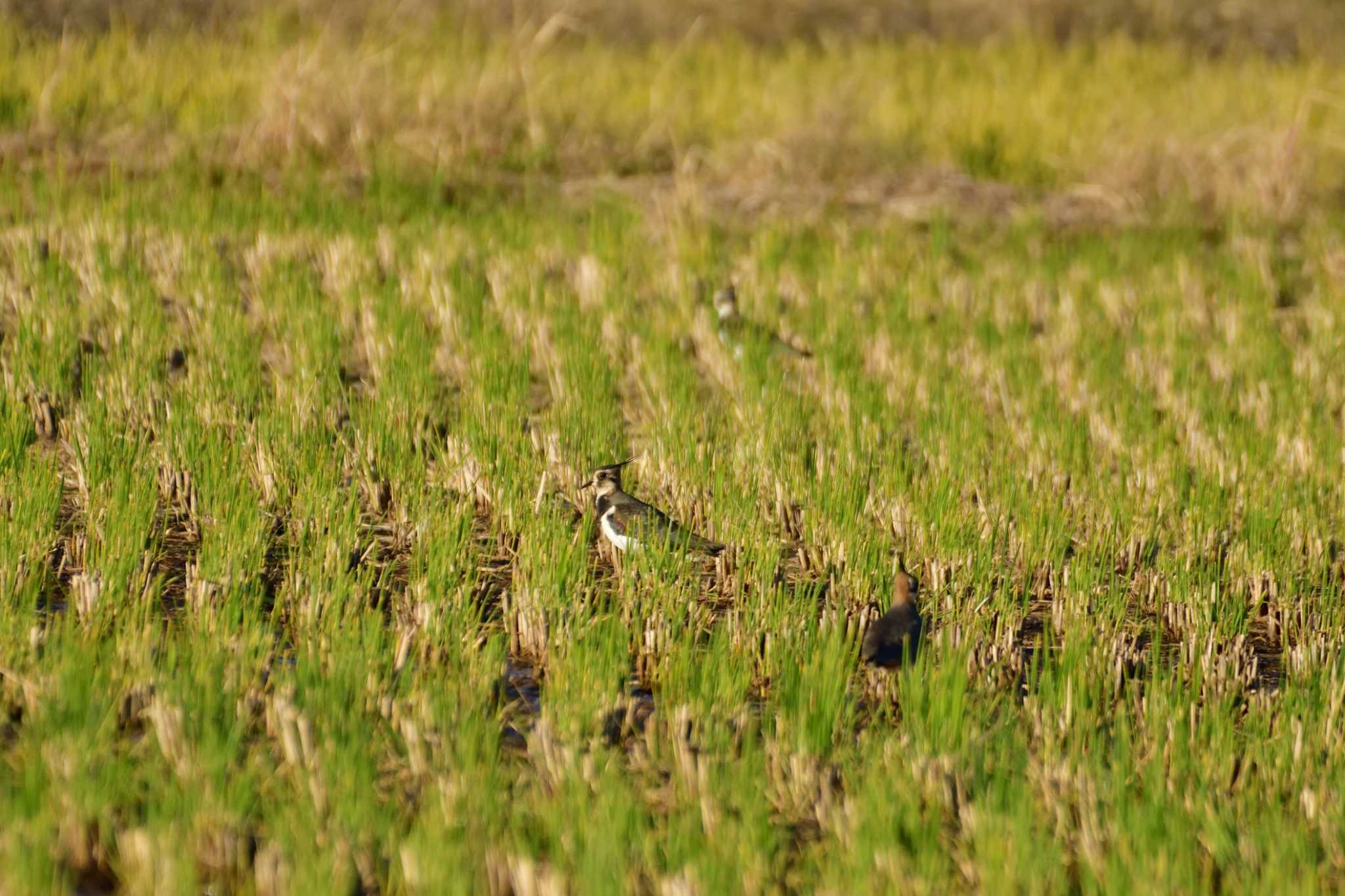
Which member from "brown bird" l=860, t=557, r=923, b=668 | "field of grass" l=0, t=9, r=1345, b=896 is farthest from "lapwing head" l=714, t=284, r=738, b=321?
"brown bird" l=860, t=557, r=923, b=668

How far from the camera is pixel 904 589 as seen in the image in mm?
3787

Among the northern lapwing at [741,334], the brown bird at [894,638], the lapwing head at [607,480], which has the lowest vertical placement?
the northern lapwing at [741,334]

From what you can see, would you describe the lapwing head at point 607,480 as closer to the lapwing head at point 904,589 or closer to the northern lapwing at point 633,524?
the northern lapwing at point 633,524

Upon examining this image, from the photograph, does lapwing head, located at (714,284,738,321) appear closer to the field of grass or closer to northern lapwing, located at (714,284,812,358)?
northern lapwing, located at (714,284,812,358)

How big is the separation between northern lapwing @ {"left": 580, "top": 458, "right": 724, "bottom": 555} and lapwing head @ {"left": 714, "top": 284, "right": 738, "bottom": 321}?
2.09m

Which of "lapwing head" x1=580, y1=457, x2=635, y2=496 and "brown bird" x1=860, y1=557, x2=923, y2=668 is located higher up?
"brown bird" x1=860, y1=557, x2=923, y2=668

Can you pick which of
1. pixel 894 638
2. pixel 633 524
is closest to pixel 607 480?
pixel 633 524

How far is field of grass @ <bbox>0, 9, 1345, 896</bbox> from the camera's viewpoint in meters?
2.78

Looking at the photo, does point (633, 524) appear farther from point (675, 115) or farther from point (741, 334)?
point (675, 115)

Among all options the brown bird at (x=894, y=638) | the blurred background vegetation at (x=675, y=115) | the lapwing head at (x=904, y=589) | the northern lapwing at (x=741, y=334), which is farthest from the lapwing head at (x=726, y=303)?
the brown bird at (x=894, y=638)

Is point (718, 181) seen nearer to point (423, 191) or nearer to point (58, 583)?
point (423, 191)

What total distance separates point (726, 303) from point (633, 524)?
2.60 m

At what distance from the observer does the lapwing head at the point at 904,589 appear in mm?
3775

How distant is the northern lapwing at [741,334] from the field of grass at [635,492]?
0.09 metres
